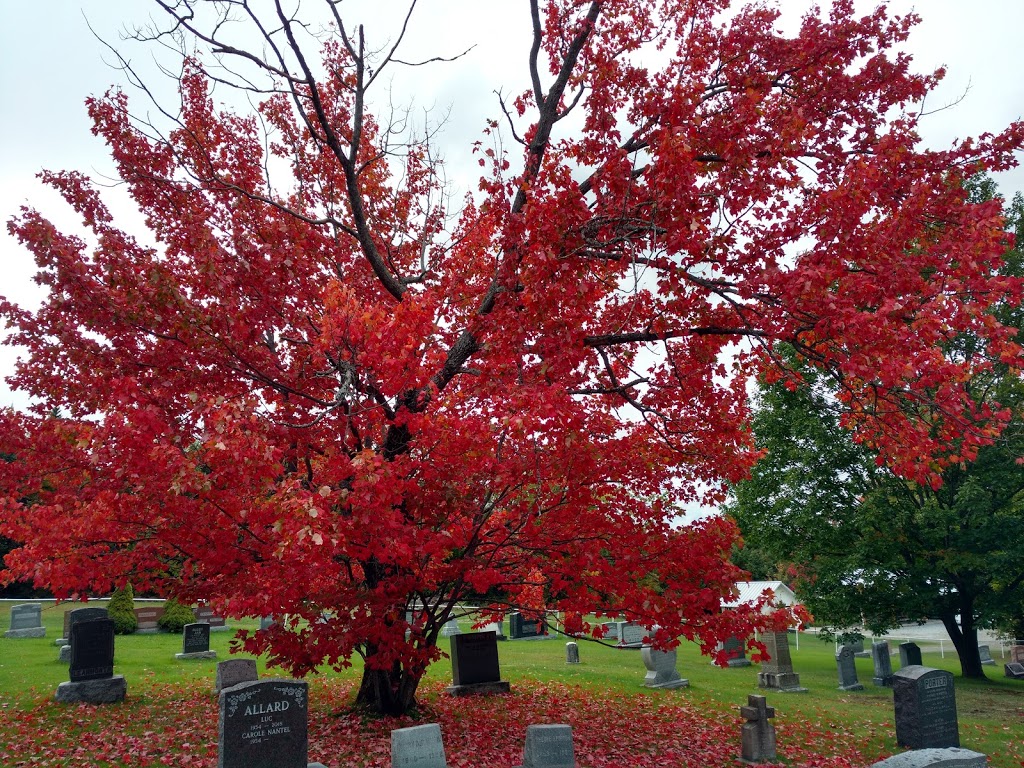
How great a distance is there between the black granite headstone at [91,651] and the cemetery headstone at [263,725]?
21.1 feet

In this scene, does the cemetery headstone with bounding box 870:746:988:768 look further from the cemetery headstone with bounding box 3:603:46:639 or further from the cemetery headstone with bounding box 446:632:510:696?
the cemetery headstone with bounding box 3:603:46:639

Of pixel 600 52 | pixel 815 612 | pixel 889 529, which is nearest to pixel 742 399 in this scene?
pixel 600 52

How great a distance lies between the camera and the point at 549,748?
7793mm

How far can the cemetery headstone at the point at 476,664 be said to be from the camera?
1382 cm

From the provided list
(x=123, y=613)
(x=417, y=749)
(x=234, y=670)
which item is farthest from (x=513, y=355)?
(x=123, y=613)

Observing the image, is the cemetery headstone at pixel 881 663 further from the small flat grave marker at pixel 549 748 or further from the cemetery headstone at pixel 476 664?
the small flat grave marker at pixel 549 748

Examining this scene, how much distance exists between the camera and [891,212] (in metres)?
9.25

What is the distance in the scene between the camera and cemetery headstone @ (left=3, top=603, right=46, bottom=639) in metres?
21.2

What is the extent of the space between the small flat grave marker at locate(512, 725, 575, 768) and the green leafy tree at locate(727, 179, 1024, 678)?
487 inches

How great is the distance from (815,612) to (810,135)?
48.7 ft

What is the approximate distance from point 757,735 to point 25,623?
21.9m

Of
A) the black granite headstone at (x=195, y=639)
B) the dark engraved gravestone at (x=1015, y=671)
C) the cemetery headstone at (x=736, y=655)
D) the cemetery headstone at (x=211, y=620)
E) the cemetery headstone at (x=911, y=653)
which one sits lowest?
the dark engraved gravestone at (x=1015, y=671)

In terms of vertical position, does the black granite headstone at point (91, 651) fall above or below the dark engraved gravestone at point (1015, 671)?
above

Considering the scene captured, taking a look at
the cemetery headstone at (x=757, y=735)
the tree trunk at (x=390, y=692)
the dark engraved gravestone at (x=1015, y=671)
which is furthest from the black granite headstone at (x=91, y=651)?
the dark engraved gravestone at (x=1015, y=671)
